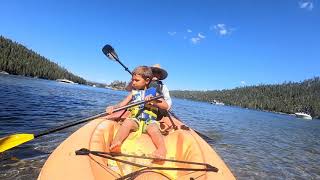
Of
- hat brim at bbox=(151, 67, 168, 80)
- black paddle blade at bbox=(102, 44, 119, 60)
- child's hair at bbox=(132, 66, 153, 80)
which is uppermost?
black paddle blade at bbox=(102, 44, 119, 60)

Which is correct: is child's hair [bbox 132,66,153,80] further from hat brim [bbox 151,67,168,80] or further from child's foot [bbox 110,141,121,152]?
child's foot [bbox 110,141,121,152]

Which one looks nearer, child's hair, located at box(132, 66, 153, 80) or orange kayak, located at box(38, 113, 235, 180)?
orange kayak, located at box(38, 113, 235, 180)

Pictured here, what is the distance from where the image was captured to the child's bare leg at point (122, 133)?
6.13 meters

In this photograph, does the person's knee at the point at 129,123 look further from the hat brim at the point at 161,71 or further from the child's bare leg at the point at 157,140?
the hat brim at the point at 161,71

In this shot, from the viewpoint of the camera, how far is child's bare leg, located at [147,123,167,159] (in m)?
5.97

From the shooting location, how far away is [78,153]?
5094 millimetres

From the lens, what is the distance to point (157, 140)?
632 centimetres

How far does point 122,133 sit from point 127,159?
1.67ft

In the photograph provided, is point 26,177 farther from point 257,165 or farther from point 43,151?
point 257,165

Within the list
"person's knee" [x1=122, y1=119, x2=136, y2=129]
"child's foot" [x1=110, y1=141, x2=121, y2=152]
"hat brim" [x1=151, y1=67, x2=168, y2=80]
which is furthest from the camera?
"hat brim" [x1=151, y1=67, x2=168, y2=80]

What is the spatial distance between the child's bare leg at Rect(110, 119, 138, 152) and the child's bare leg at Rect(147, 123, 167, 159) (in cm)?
35

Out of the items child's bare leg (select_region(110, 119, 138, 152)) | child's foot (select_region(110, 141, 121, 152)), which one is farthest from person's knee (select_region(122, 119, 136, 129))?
child's foot (select_region(110, 141, 121, 152))

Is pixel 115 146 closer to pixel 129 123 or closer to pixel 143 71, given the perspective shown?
Result: pixel 129 123

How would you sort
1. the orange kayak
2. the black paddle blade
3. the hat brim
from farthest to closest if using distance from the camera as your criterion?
the black paddle blade < the hat brim < the orange kayak
